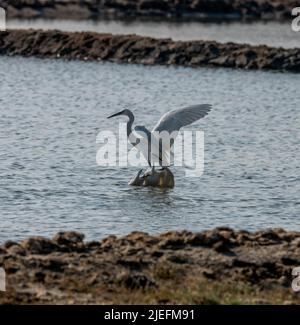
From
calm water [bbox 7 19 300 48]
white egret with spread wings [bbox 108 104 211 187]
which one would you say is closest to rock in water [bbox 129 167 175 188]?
white egret with spread wings [bbox 108 104 211 187]

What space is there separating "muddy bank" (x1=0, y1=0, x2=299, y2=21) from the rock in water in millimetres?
30331

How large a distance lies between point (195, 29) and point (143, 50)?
9172 millimetres

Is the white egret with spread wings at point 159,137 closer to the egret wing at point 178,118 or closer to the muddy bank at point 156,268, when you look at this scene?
the egret wing at point 178,118

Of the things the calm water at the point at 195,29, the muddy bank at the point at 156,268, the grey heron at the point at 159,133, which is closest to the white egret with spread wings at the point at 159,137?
the grey heron at the point at 159,133

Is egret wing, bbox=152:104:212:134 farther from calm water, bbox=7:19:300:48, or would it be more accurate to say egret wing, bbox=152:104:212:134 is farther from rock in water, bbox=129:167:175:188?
calm water, bbox=7:19:300:48

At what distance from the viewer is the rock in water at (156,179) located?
17734 mm

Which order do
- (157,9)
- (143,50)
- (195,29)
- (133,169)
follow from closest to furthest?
1. (133,169)
2. (143,50)
3. (195,29)
4. (157,9)

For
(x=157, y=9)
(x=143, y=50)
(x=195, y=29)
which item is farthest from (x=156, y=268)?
(x=157, y=9)

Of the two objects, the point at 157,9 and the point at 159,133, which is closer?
the point at 159,133

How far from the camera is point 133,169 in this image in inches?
758

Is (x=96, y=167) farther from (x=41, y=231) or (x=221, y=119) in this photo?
(x=221, y=119)

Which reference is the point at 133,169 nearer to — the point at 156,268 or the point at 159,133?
the point at 159,133

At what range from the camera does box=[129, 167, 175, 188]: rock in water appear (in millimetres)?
17734

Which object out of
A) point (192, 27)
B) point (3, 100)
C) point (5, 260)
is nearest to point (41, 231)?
point (5, 260)
